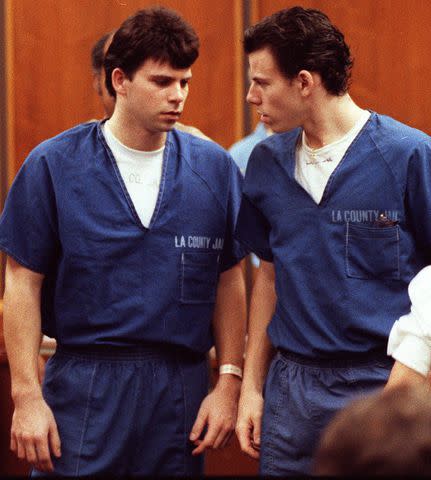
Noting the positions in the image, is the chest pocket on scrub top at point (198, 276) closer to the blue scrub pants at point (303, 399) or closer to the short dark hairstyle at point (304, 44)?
the blue scrub pants at point (303, 399)

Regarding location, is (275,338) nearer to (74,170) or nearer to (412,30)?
(74,170)

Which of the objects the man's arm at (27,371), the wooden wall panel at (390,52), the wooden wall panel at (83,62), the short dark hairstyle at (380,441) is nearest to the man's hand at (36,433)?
the man's arm at (27,371)

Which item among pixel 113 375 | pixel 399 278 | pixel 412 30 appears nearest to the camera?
pixel 399 278

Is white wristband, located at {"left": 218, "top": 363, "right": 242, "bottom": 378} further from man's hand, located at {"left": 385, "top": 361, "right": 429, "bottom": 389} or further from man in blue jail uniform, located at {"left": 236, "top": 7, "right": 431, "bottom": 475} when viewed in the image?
man's hand, located at {"left": 385, "top": 361, "right": 429, "bottom": 389}

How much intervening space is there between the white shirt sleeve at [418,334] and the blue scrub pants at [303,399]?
1.06ft

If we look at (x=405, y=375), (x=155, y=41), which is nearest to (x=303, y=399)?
(x=405, y=375)

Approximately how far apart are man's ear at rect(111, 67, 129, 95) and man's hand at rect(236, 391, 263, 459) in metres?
0.66

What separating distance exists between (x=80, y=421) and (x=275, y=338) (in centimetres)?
42

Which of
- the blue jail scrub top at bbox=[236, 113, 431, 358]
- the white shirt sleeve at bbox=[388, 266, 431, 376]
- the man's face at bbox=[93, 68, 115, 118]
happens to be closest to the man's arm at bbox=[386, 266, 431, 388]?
the white shirt sleeve at bbox=[388, 266, 431, 376]

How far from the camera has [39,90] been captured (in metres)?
3.60

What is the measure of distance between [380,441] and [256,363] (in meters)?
1.29

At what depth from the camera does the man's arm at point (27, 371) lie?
197cm

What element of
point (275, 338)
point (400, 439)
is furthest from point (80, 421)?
point (400, 439)

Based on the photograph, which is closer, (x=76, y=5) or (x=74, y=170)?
(x=74, y=170)
